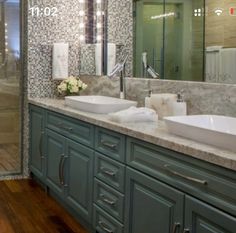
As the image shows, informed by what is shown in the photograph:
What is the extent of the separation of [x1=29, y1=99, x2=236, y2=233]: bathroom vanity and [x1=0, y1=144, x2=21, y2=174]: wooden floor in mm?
747

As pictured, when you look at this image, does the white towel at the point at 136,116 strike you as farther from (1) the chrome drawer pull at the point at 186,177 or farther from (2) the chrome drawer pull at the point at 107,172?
(1) the chrome drawer pull at the point at 186,177

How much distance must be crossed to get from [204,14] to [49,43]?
7.10 feet

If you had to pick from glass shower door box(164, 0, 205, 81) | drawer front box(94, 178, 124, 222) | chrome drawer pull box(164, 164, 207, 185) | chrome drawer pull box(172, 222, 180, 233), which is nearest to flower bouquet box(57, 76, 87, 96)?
glass shower door box(164, 0, 205, 81)

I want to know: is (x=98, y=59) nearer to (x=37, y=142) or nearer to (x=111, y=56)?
(x=111, y=56)

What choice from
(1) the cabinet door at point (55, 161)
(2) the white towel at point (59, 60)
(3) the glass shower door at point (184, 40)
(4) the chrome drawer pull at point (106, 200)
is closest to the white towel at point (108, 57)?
(2) the white towel at point (59, 60)

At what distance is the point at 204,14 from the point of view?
2684 mm

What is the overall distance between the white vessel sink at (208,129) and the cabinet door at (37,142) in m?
2.06

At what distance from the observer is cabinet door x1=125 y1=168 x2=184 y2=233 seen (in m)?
1.97

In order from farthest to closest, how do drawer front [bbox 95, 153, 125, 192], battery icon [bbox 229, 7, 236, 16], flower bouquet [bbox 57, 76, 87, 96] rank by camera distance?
flower bouquet [bbox 57, 76, 87, 96]
drawer front [bbox 95, 153, 125, 192]
battery icon [bbox 229, 7, 236, 16]

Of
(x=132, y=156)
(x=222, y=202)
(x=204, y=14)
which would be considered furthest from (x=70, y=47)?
(x=222, y=202)

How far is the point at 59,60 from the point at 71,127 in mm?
1256

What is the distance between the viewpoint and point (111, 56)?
161 inches

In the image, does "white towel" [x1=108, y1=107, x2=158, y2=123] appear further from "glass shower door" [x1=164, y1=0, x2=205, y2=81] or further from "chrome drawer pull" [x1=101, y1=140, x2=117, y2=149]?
"glass shower door" [x1=164, y1=0, x2=205, y2=81]

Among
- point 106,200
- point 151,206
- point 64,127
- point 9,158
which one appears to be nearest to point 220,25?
point 151,206
